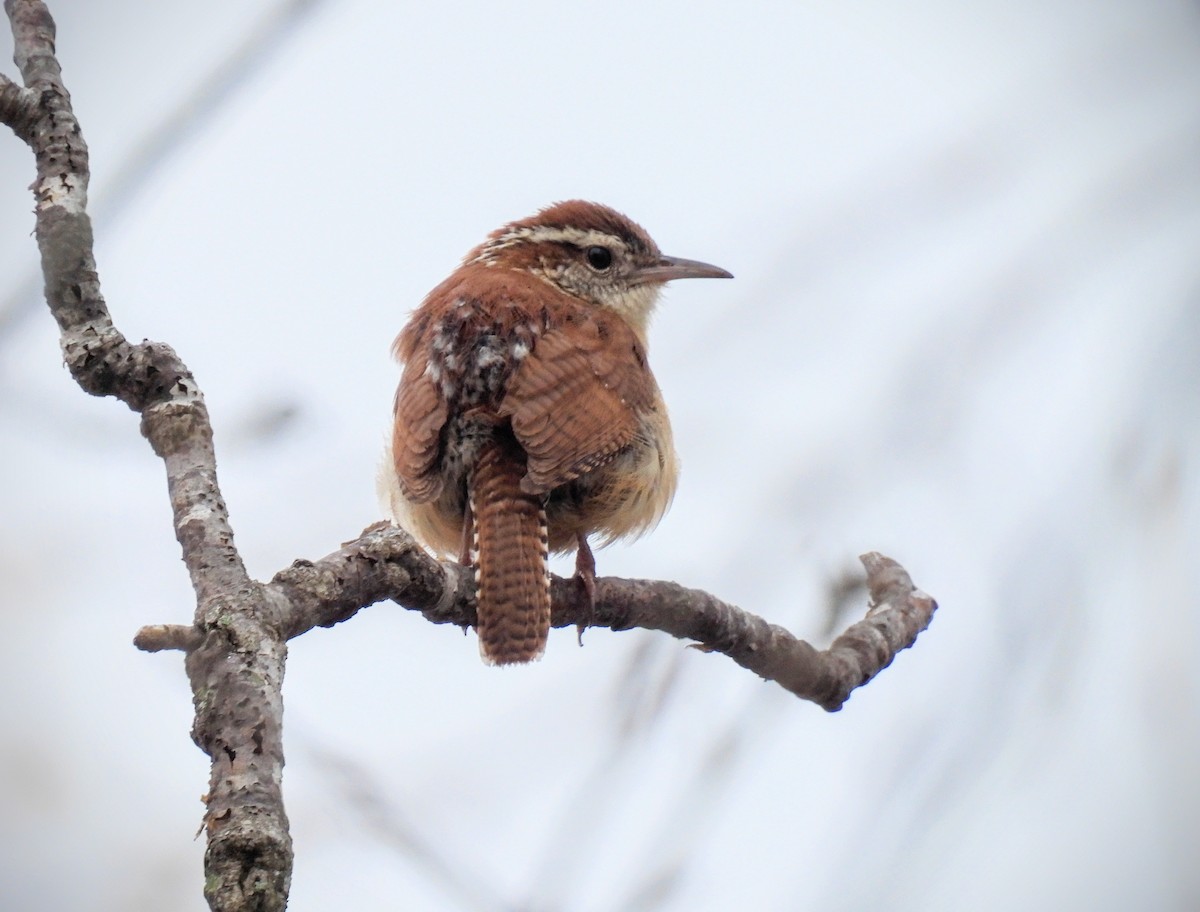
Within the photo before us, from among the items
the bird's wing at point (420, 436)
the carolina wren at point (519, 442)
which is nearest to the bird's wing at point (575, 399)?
the carolina wren at point (519, 442)

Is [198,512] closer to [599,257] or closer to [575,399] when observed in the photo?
[575,399]

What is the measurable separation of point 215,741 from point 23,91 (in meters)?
1.61

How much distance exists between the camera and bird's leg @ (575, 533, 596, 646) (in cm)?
398

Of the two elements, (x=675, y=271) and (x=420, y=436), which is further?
(x=675, y=271)

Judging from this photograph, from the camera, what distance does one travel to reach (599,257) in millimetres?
5703

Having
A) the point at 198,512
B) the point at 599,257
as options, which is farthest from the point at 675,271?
the point at 198,512

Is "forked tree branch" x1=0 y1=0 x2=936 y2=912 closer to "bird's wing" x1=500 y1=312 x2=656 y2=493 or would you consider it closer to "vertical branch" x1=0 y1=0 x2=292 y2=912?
"vertical branch" x1=0 y1=0 x2=292 y2=912

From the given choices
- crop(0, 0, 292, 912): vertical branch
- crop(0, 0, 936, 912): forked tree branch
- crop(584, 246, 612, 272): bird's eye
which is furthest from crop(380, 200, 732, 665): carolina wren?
crop(0, 0, 292, 912): vertical branch

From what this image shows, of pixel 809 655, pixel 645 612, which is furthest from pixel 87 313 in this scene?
pixel 809 655

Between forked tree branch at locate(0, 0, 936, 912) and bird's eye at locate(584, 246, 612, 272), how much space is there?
206cm

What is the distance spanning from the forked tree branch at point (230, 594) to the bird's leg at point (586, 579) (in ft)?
0.07

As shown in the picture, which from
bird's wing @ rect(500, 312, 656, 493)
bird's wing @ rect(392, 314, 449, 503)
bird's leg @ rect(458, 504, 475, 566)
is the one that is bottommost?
bird's leg @ rect(458, 504, 475, 566)

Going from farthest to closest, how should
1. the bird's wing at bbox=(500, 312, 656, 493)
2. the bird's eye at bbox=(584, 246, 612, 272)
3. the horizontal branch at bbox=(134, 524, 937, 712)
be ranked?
the bird's eye at bbox=(584, 246, 612, 272) < the bird's wing at bbox=(500, 312, 656, 493) < the horizontal branch at bbox=(134, 524, 937, 712)

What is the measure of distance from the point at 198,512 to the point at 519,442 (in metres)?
1.88
